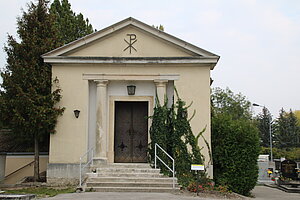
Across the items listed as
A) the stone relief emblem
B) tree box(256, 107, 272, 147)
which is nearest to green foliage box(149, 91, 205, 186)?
the stone relief emblem

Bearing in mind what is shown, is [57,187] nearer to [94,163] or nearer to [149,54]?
[94,163]

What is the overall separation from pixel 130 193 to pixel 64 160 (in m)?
3.91

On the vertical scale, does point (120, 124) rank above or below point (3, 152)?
above

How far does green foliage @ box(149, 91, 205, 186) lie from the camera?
499 inches

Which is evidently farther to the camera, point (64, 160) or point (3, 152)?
point (3, 152)

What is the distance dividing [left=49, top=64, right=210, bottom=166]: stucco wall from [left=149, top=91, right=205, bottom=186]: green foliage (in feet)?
1.14

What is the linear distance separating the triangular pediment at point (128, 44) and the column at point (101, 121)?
1381 mm

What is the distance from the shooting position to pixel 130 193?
10.3m

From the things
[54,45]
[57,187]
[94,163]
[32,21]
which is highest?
[32,21]

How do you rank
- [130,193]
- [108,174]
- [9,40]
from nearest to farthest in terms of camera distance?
[130,193]
[108,174]
[9,40]

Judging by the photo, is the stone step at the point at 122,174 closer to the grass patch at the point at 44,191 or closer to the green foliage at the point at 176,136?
the green foliage at the point at 176,136

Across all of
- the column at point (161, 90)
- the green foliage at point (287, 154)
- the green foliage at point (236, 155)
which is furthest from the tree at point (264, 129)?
the column at point (161, 90)

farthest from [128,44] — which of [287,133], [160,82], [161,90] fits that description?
[287,133]

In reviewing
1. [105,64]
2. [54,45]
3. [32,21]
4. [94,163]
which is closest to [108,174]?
[94,163]
